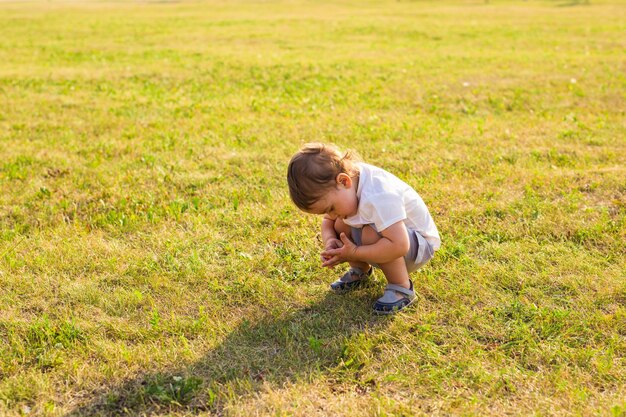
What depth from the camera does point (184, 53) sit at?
15.0 meters

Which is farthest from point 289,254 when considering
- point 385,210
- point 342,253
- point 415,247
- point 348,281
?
point 385,210

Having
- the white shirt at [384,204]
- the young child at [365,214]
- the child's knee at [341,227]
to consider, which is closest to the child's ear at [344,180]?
the young child at [365,214]

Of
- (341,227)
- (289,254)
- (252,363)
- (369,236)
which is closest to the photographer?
(252,363)

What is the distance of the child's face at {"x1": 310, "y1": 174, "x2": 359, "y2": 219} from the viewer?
3533mm

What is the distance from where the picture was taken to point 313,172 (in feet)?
11.3

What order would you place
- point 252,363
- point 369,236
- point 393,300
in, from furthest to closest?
point 393,300, point 369,236, point 252,363

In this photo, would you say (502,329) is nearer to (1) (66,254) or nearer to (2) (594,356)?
(2) (594,356)

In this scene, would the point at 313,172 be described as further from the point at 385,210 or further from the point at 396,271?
the point at 396,271

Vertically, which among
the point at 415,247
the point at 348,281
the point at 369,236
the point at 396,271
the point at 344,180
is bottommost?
the point at 348,281

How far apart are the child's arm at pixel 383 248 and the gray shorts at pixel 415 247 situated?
13cm

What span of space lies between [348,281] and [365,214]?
0.66 metres

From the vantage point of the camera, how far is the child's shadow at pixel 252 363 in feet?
10.1

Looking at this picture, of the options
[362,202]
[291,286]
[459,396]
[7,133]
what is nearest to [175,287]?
[291,286]

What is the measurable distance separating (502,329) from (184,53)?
12.8m
